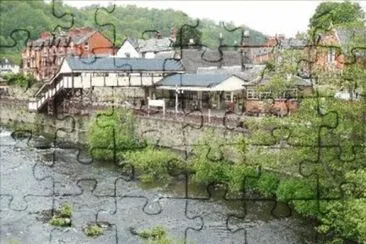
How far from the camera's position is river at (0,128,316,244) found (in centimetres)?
1580

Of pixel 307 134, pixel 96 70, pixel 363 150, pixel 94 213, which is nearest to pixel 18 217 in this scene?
pixel 94 213

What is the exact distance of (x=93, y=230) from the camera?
52.9ft

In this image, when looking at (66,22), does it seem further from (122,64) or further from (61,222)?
(61,222)

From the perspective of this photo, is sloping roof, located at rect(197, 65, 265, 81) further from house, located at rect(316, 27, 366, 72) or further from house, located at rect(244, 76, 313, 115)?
house, located at rect(316, 27, 366, 72)

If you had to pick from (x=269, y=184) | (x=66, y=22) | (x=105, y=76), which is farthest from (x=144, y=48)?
(x=269, y=184)

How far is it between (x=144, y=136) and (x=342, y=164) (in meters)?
12.9

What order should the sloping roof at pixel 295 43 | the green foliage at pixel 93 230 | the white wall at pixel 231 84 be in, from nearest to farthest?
the green foliage at pixel 93 230 < the sloping roof at pixel 295 43 < the white wall at pixel 231 84

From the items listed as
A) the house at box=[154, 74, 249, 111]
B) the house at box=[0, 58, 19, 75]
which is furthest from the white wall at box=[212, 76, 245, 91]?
the house at box=[0, 58, 19, 75]

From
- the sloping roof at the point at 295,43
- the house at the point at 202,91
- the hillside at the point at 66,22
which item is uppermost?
the hillside at the point at 66,22

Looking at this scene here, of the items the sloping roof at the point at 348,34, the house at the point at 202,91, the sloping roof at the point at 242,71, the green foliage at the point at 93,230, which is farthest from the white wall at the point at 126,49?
the green foliage at the point at 93,230

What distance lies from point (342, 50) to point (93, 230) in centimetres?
720

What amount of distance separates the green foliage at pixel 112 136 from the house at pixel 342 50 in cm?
934

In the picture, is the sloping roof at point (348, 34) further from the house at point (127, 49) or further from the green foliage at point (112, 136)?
the house at point (127, 49)
